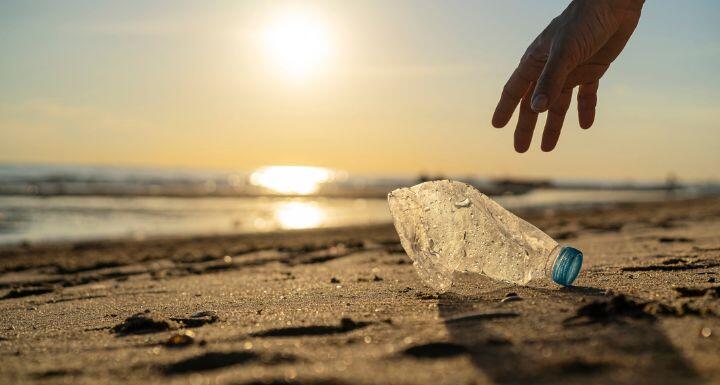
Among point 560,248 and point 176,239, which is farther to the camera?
point 176,239

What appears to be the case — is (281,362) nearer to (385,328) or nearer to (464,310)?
(385,328)

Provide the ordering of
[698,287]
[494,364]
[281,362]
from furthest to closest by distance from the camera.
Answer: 1. [698,287]
2. [281,362]
3. [494,364]

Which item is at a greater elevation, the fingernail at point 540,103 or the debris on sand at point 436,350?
the fingernail at point 540,103

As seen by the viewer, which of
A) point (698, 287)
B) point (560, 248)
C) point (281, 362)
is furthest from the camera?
point (560, 248)

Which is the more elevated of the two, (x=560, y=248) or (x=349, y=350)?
(x=560, y=248)

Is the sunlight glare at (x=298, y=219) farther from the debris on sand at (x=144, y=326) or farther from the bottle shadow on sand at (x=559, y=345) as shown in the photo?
the bottle shadow on sand at (x=559, y=345)

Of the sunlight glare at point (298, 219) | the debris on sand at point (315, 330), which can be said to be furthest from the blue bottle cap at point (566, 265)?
the sunlight glare at point (298, 219)

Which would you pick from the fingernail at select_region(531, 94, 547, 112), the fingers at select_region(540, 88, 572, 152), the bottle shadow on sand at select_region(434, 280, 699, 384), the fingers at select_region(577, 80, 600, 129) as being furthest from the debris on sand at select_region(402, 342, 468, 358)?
the fingers at select_region(577, 80, 600, 129)

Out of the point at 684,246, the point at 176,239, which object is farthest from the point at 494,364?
the point at 176,239
